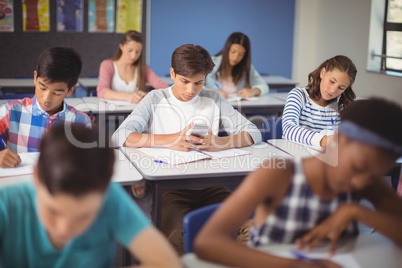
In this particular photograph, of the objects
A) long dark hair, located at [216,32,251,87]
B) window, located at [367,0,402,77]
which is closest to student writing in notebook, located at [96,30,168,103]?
long dark hair, located at [216,32,251,87]

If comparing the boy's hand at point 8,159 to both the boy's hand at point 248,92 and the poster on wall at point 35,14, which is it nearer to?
the boy's hand at point 248,92

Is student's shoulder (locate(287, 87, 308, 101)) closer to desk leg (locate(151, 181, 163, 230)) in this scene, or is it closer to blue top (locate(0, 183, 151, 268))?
desk leg (locate(151, 181, 163, 230))

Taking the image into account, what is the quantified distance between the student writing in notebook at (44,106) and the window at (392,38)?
375 cm

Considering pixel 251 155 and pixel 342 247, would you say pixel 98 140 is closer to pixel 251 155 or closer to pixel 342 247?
pixel 342 247

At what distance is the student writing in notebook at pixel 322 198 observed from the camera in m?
1.10

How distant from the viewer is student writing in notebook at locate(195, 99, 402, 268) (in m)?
1.10

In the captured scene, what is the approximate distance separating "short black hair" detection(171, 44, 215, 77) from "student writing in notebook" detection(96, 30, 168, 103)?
161 cm

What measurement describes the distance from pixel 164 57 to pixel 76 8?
120 cm

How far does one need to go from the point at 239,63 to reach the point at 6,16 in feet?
9.47

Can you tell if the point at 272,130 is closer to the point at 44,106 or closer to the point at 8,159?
the point at 44,106

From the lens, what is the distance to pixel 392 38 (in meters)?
4.96

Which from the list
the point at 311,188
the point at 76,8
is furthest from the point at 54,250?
the point at 76,8

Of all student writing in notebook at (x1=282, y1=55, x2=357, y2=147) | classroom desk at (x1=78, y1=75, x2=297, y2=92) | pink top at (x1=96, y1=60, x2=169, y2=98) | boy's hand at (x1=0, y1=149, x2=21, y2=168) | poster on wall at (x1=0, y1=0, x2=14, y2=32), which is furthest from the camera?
poster on wall at (x1=0, y1=0, x2=14, y2=32)

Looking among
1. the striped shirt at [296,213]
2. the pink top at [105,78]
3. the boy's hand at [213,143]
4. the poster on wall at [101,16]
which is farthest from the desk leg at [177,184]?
the poster on wall at [101,16]
